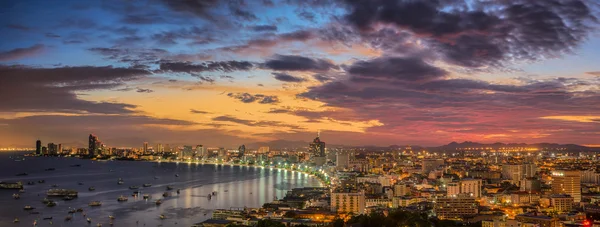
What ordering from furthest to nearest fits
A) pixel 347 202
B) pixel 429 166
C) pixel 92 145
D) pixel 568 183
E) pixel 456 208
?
pixel 92 145 → pixel 429 166 → pixel 568 183 → pixel 347 202 → pixel 456 208

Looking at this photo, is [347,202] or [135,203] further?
[135,203]

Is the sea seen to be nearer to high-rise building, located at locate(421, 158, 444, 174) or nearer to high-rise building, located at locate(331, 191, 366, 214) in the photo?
high-rise building, located at locate(331, 191, 366, 214)

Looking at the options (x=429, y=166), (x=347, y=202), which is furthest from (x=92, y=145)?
(x=347, y=202)

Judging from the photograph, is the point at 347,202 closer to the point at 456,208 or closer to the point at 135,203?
the point at 456,208

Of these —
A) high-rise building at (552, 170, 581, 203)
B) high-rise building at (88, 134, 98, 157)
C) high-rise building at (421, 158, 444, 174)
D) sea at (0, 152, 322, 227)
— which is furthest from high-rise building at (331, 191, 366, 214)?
high-rise building at (88, 134, 98, 157)

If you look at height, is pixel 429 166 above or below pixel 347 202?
below

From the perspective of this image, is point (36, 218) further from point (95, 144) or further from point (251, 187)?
point (95, 144)

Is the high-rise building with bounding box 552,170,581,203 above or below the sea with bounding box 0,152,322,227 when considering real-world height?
above

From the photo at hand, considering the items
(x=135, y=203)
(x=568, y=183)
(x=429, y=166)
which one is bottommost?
(x=135, y=203)

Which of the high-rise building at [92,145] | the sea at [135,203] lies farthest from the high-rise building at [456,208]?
the high-rise building at [92,145]
